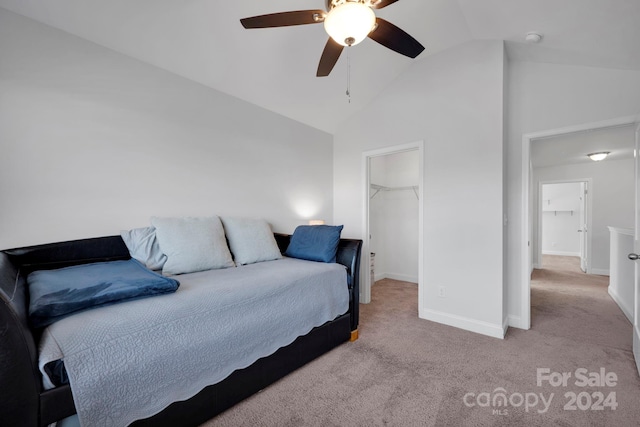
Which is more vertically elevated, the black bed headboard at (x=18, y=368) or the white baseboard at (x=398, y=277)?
the black bed headboard at (x=18, y=368)

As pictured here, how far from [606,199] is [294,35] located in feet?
22.0

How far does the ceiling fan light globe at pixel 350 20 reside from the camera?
4.36ft

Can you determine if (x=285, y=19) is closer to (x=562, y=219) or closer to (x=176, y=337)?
(x=176, y=337)

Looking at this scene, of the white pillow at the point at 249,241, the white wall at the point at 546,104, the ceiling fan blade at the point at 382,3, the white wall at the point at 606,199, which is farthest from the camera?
the white wall at the point at 606,199

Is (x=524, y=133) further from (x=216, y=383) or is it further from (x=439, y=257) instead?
(x=216, y=383)

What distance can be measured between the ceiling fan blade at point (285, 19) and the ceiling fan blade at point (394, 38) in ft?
1.15

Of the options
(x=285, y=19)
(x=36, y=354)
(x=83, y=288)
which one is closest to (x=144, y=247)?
(x=83, y=288)

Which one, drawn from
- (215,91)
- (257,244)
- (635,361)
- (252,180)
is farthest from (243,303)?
(635,361)

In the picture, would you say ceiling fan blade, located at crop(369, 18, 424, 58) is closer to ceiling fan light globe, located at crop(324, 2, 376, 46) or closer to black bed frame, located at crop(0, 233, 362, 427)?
ceiling fan light globe, located at crop(324, 2, 376, 46)

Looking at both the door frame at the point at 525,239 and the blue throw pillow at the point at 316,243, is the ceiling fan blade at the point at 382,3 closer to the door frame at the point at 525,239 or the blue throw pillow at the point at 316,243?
the blue throw pillow at the point at 316,243

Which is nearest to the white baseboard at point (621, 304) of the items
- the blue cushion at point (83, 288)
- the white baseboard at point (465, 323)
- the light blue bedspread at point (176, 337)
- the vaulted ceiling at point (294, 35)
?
the white baseboard at point (465, 323)

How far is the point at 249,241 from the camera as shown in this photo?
8.28 ft

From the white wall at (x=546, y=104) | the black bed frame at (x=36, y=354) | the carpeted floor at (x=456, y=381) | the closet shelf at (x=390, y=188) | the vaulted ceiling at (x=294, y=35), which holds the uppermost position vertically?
the vaulted ceiling at (x=294, y=35)

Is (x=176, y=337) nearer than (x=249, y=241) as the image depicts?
Yes
